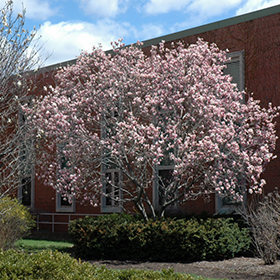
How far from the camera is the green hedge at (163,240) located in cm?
1026

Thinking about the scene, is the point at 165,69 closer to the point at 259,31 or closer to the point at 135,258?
the point at 259,31

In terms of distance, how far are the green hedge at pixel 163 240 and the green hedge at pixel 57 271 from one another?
14.0 feet

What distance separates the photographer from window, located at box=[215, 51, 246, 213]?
43.4 ft

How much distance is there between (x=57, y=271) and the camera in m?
5.98

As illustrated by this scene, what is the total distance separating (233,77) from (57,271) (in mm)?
9354

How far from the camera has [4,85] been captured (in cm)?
1159

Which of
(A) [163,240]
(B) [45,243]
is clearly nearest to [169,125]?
(A) [163,240]

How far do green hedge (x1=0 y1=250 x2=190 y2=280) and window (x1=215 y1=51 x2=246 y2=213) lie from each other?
764cm

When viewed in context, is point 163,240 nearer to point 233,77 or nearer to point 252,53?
point 233,77

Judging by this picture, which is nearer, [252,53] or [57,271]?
[57,271]

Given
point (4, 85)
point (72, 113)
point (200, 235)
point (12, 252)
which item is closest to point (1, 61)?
point (4, 85)

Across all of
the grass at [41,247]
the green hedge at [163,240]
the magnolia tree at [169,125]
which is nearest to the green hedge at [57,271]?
the green hedge at [163,240]

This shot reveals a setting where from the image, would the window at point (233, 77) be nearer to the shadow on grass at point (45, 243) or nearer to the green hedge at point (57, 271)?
the shadow on grass at point (45, 243)

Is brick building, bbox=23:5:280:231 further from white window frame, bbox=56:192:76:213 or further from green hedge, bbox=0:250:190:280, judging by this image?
green hedge, bbox=0:250:190:280
